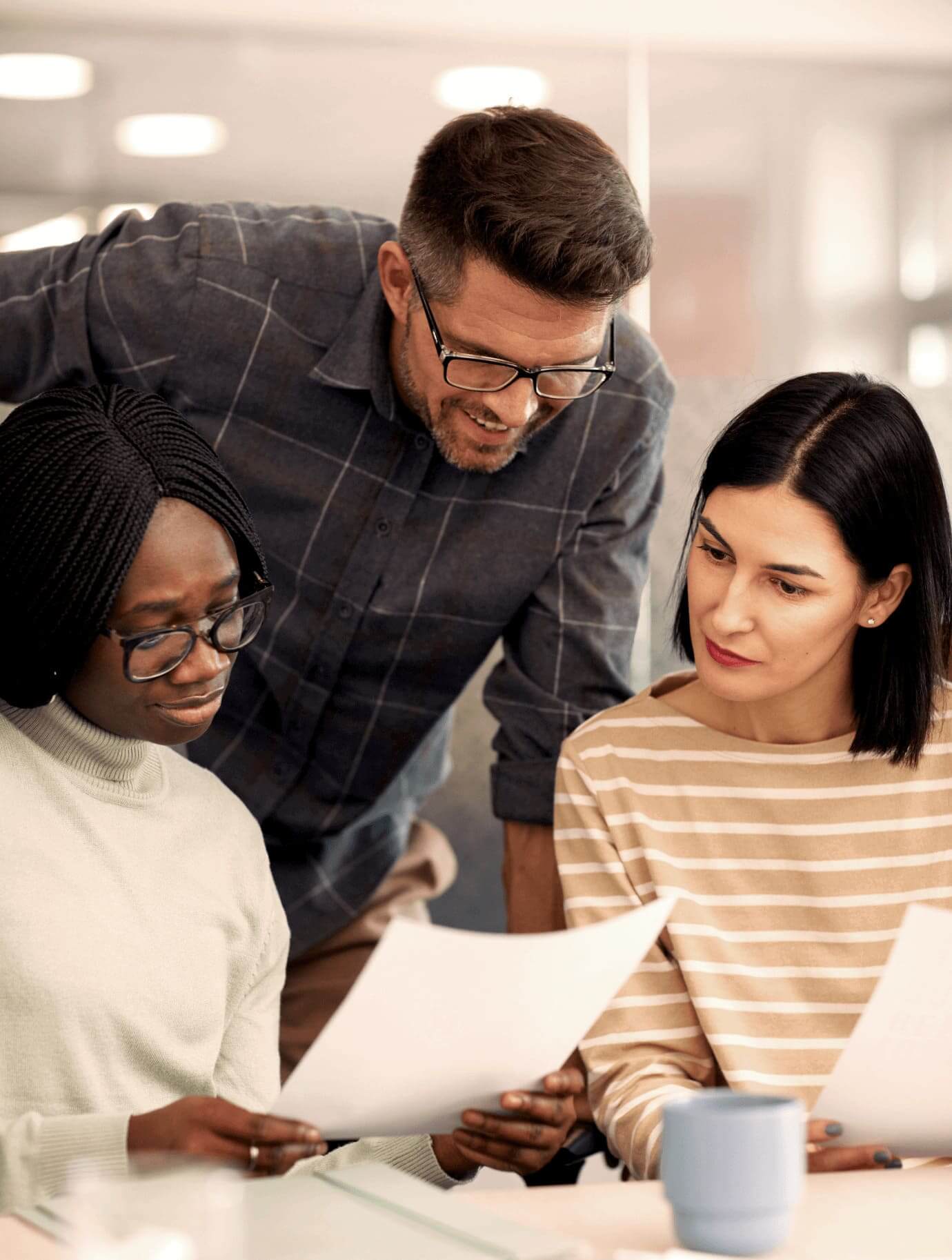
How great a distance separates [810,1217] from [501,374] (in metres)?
0.90

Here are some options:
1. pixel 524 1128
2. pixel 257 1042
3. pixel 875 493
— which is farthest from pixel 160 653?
pixel 875 493

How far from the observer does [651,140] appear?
106 inches

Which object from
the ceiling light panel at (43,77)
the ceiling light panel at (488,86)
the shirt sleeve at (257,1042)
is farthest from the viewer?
the ceiling light panel at (488,86)

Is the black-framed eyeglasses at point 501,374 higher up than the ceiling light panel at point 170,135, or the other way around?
the ceiling light panel at point 170,135

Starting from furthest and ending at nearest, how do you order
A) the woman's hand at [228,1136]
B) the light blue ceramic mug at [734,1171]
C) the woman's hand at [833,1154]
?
the woman's hand at [833,1154], the woman's hand at [228,1136], the light blue ceramic mug at [734,1171]

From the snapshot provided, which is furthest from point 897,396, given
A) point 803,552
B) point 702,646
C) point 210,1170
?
point 210,1170

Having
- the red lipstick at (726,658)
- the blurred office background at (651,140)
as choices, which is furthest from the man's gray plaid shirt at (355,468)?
the blurred office background at (651,140)

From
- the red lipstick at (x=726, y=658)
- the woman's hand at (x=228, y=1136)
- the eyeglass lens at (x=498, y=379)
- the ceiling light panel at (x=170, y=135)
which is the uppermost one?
the ceiling light panel at (x=170, y=135)

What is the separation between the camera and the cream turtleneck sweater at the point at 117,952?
4.18 ft

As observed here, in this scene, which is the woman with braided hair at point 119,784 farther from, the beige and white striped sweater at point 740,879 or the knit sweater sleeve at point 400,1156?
the beige and white striped sweater at point 740,879

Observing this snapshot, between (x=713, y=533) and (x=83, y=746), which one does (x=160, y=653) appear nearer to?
(x=83, y=746)

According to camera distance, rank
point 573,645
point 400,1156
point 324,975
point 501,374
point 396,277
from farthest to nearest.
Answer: point 324,975 → point 573,645 → point 396,277 → point 501,374 → point 400,1156

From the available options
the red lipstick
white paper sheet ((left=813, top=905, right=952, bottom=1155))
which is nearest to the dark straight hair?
the red lipstick

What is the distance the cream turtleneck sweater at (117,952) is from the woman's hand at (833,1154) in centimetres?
31
